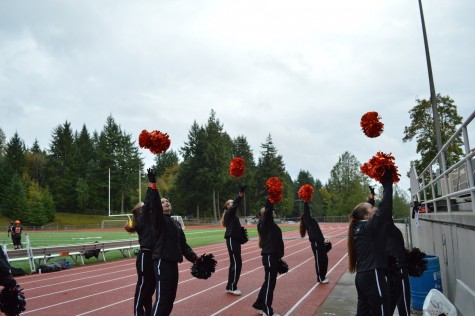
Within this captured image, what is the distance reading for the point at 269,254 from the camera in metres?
6.79

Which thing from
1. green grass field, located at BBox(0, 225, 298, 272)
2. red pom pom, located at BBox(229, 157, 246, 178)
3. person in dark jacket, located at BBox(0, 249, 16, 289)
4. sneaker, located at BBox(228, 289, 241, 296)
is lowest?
green grass field, located at BBox(0, 225, 298, 272)

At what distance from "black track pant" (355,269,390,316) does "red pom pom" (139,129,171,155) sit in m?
2.85

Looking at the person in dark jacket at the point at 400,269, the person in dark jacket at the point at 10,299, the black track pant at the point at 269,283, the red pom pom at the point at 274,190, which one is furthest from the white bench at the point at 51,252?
the person in dark jacket at the point at 400,269

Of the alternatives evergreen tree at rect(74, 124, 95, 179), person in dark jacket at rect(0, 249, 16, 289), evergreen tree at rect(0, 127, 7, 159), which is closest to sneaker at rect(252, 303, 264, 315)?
person in dark jacket at rect(0, 249, 16, 289)

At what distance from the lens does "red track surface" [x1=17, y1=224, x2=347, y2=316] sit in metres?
7.70

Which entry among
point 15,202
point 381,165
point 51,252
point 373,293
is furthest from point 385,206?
point 15,202

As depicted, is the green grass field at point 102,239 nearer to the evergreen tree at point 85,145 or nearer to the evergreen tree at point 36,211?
the evergreen tree at point 36,211

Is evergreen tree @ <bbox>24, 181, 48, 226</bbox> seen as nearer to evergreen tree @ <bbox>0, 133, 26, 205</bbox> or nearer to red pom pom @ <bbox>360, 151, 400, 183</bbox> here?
evergreen tree @ <bbox>0, 133, 26, 205</bbox>

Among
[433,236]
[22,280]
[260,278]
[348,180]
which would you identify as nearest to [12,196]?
[348,180]

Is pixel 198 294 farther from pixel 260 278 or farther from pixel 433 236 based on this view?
pixel 433 236

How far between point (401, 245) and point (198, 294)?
16.1 ft

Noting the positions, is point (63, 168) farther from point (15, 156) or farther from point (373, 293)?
point (373, 293)

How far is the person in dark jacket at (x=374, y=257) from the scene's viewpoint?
403cm

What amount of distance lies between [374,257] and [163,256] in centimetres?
233
